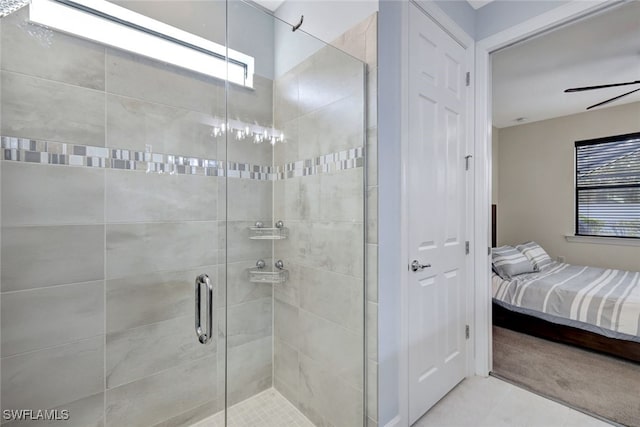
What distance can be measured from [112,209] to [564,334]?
3.59m

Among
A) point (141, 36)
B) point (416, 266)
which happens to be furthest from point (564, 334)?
point (141, 36)

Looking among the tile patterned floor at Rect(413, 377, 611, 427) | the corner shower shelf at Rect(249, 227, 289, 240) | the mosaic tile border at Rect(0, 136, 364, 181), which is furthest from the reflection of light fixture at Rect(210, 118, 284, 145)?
the tile patterned floor at Rect(413, 377, 611, 427)

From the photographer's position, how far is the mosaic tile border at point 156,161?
1.24 meters

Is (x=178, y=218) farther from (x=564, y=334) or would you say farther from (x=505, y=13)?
(x=564, y=334)

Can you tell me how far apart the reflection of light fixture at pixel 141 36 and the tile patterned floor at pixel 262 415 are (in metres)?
1.83

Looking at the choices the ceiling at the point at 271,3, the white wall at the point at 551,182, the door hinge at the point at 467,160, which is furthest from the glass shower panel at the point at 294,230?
the white wall at the point at 551,182

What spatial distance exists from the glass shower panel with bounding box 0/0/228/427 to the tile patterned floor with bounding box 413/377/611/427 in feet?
4.42

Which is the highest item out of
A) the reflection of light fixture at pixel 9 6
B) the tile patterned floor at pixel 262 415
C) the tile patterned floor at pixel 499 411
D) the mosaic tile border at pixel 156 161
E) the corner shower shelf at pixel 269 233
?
the reflection of light fixture at pixel 9 6

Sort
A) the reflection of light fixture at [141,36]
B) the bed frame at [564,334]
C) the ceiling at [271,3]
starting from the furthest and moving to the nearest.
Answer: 1. the bed frame at [564,334]
2. the ceiling at [271,3]
3. the reflection of light fixture at [141,36]

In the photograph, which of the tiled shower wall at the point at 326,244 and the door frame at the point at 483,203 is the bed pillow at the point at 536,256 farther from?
the tiled shower wall at the point at 326,244

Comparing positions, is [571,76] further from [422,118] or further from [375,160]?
[375,160]

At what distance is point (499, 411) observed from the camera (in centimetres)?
175

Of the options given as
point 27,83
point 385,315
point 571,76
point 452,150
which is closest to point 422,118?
point 452,150

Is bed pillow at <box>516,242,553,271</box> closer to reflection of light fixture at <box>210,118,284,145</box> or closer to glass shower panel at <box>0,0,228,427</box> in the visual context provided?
reflection of light fixture at <box>210,118,284,145</box>
